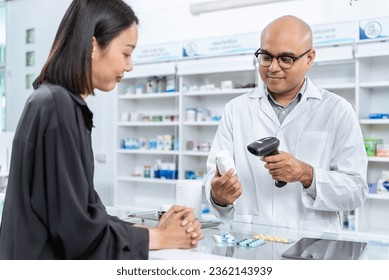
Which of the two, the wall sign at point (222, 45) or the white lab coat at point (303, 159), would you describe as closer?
the white lab coat at point (303, 159)

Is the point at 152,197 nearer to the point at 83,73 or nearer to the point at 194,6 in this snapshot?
the point at 194,6

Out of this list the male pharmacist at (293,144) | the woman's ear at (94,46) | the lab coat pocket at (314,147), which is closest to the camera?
the woman's ear at (94,46)

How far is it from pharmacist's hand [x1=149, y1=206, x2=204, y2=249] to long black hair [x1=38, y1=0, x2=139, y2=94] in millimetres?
452

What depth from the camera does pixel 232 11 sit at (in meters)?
5.14

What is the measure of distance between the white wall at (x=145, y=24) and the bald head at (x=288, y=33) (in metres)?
2.62

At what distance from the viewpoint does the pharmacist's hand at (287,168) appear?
1.58 meters

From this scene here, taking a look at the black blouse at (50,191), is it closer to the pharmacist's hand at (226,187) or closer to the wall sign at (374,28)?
the pharmacist's hand at (226,187)

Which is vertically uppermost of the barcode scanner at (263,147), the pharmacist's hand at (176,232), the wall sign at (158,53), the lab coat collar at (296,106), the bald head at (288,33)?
the wall sign at (158,53)

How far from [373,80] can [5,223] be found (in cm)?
389

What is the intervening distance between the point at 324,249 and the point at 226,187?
487 mm

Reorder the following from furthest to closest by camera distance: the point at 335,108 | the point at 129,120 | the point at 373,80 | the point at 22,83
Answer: the point at 22,83 → the point at 129,120 → the point at 373,80 → the point at 335,108

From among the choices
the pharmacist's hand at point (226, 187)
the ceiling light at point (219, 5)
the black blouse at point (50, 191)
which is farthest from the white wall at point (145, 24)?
the black blouse at point (50, 191)

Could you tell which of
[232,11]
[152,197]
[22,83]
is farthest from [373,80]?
[22,83]

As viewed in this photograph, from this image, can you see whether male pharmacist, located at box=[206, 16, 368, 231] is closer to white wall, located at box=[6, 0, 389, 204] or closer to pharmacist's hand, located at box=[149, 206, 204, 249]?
pharmacist's hand, located at box=[149, 206, 204, 249]
